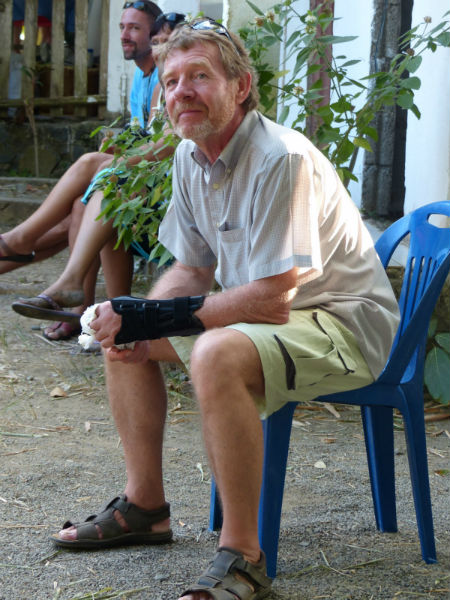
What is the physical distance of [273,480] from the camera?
2.38 m

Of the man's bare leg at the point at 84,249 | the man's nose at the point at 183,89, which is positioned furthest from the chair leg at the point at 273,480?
the man's bare leg at the point at 84,249

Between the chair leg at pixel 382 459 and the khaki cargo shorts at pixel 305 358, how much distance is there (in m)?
0.31

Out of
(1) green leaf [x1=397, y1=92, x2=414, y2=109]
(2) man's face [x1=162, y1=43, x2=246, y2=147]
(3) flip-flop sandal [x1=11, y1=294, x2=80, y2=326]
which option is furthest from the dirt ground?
(1) green leaf [x1=397, y1=92, x2=414, y2=109]

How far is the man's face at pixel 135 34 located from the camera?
5324mm

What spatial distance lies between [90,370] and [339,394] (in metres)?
2.37

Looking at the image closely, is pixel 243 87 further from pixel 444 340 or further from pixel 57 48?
pixel 57 48

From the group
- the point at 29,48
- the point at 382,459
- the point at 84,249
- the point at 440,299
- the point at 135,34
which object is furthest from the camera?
the point at 29,48

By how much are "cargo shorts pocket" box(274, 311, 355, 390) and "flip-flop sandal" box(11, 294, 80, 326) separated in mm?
2232

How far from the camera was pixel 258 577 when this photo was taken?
2.23m

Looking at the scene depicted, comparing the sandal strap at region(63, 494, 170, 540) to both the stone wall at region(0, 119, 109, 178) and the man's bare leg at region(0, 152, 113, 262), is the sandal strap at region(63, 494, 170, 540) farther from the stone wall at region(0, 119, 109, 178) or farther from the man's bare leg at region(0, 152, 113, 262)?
the stone wall at region(0, 119, 109, 178)

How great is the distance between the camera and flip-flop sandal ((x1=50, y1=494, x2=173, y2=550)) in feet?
8.52

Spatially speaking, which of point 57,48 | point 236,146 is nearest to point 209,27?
point 236,146

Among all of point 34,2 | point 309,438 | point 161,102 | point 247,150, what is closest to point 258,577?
point 247,150

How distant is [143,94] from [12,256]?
4.03ft
